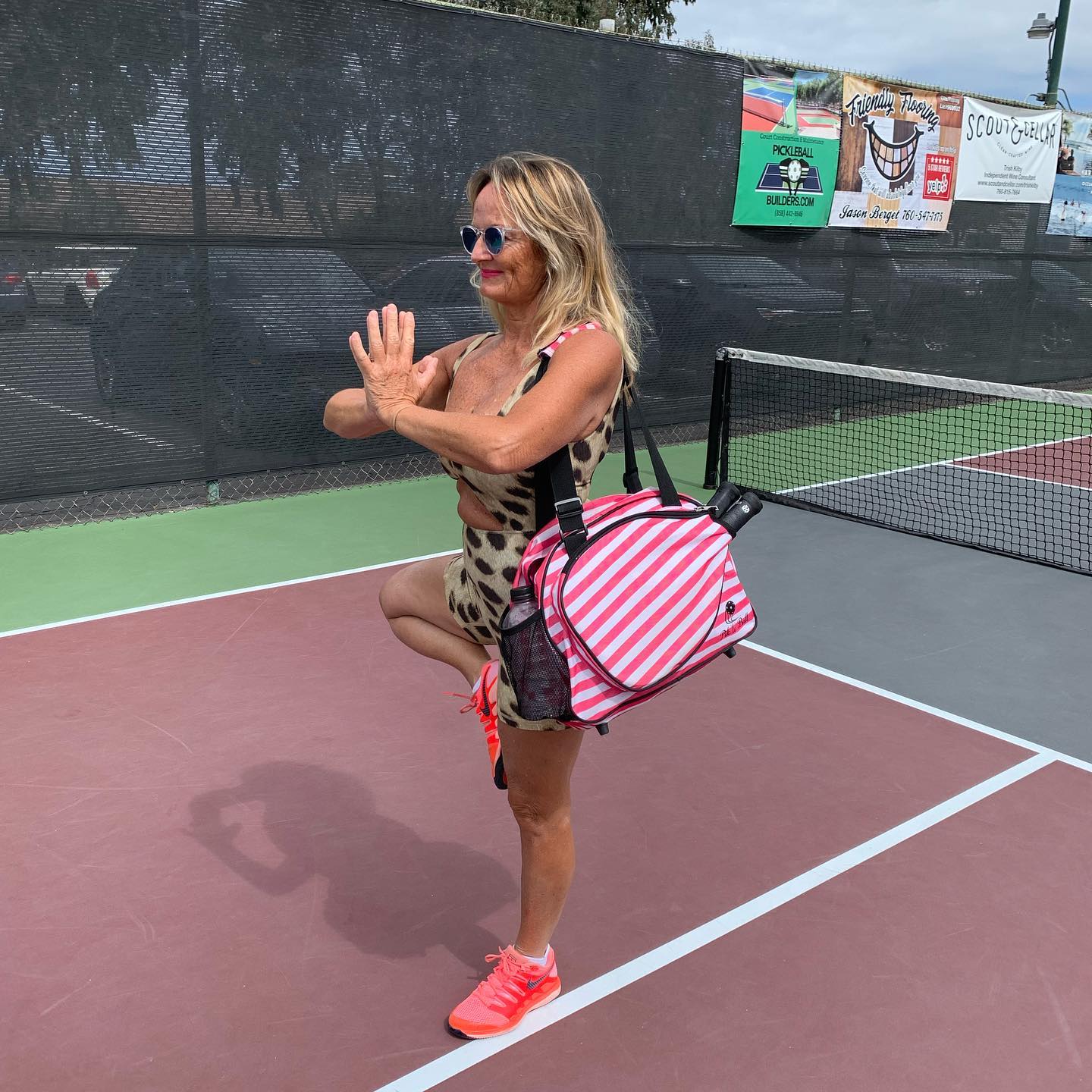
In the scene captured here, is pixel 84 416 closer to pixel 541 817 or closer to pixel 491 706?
pixel 491 706

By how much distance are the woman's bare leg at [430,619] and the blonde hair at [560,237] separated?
0.65m

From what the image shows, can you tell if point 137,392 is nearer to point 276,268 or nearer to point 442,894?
point 276,268

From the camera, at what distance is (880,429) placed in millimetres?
11508

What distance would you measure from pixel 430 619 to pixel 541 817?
551mm

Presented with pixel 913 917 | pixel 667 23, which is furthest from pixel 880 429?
pixel 667 23

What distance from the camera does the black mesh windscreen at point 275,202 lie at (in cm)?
679

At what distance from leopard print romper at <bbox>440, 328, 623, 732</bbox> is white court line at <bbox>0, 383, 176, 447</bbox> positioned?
515 cm

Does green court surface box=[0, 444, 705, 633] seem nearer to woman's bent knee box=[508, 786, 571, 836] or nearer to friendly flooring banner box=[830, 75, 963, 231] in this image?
woman's bent knee box=[508, 786, 571, 836]

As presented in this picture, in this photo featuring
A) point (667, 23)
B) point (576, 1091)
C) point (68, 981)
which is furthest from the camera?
point (667, 23)

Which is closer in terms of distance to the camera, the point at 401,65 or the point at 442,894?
the point at 442,894

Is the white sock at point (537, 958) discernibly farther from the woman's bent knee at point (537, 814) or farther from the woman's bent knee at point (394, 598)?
the woman's bent knee at point (394, 598)

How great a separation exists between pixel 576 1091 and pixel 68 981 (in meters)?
1.33

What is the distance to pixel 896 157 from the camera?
11.3 m

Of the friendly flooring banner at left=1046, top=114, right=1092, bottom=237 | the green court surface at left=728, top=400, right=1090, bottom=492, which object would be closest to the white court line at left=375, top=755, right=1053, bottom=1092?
the green court surface at left=728, top=400, right=1090, bottom=492
